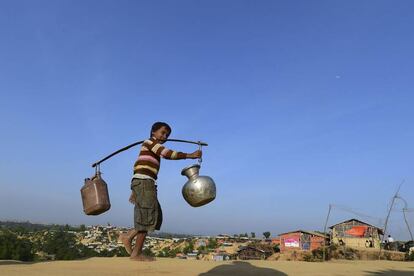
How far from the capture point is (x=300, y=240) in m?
52.1

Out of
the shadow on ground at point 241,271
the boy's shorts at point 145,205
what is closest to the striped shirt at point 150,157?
the boy's shorts at point 145,205

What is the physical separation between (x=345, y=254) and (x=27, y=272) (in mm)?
22332

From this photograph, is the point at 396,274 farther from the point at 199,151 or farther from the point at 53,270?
the point at 53,270

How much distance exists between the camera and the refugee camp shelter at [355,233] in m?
48.9

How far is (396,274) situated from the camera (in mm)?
7129

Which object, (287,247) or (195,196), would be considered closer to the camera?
(195,196)

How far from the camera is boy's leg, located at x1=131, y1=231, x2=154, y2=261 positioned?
6.33m

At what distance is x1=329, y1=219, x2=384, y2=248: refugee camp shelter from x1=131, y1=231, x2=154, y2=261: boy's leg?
45148mm

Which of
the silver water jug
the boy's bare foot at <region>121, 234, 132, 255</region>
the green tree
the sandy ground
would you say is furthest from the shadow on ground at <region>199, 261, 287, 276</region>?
the green tree

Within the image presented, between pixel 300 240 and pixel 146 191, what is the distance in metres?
48.4

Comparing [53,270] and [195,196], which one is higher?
[195,196]

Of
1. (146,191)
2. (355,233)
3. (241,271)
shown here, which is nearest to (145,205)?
(146,191)

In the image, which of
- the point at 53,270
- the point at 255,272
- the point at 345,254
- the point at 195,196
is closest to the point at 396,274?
the point at 255,272

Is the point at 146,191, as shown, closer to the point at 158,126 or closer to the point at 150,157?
the point at 150,157
